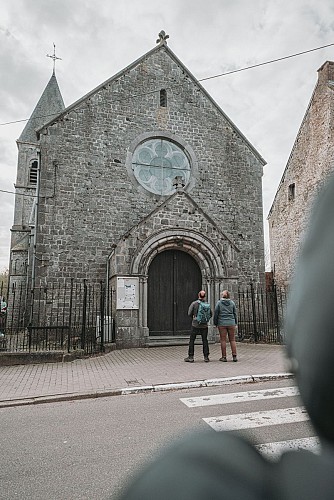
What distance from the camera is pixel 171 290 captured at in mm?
14086

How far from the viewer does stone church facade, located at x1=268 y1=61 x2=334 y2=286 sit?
19042 mm

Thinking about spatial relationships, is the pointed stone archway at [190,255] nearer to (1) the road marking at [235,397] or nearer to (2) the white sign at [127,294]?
(2) the white sign at [127,294]

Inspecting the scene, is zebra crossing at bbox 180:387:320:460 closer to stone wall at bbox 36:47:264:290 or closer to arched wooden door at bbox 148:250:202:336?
arched wooden door at bbox 148:250:202:336

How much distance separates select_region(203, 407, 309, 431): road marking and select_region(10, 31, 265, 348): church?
747 cm

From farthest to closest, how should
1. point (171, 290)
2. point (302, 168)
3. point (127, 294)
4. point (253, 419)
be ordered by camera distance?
point (302, 168), point (171, 290), point (127, 294), point (253, 419)

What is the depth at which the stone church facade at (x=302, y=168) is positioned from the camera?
1904 cm

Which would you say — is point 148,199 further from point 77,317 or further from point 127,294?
point 77,317

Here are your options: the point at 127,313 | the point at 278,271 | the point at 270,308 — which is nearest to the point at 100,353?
the point at 127,313

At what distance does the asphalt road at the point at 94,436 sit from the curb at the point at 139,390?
0.71ft

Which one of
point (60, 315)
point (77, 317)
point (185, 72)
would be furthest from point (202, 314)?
point (185, 72)

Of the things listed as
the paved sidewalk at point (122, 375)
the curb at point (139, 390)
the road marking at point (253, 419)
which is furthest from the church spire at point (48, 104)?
the road marking at point (253, 419)

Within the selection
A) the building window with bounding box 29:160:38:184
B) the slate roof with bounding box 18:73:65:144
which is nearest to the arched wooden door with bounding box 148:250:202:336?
the slate roof with bounding box 18:73:65:144

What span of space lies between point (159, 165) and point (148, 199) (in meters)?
1.70

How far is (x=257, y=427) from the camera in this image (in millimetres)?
4668
